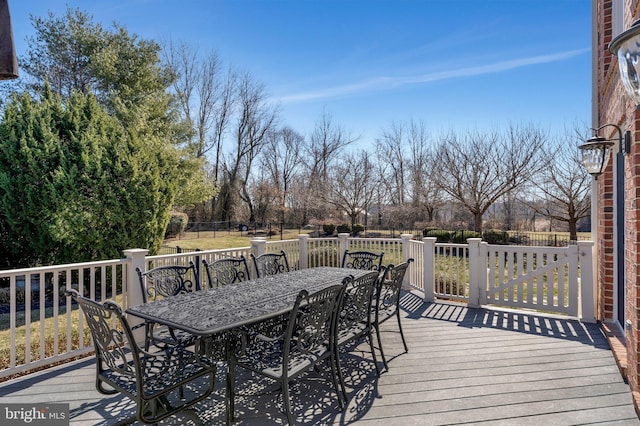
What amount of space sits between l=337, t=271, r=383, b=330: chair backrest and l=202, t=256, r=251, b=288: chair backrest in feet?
4.87

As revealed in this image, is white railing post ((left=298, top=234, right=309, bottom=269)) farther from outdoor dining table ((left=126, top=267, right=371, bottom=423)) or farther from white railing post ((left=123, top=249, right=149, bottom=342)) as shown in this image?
white railing post ((left=123, top=249, right=149, bottom=342))

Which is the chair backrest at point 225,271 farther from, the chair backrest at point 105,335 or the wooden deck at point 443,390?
the chair backrest at point 105,335

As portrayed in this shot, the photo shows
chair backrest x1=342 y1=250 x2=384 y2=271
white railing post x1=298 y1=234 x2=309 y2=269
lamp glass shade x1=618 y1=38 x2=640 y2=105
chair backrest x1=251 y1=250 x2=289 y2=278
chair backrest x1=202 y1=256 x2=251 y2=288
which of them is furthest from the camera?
white railing post x1=298 y1=234 x2=309 y2=269

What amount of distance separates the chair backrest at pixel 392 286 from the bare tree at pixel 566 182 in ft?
42.5

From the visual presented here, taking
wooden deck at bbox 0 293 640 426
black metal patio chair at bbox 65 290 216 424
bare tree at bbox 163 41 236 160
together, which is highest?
bare tree at bbox 163 41 236 160

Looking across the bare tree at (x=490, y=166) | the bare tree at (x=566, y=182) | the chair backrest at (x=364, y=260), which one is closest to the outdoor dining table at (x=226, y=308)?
the chair backrest at (x=364, y=260)

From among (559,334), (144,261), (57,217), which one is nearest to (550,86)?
(559,334)

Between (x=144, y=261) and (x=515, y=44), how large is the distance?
29.8ft

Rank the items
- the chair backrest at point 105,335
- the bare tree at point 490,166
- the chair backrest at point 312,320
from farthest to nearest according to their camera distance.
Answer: the bare tree at point 490,166 → the chair backrest at point 312,320 → the chair backrest at point 105,335

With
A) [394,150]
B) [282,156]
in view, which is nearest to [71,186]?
[394,150]

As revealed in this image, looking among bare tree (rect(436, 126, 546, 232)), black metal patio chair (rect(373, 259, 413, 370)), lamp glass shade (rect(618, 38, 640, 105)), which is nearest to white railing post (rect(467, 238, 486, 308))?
black metal patio chair (rect(373, 259, 413, 370))

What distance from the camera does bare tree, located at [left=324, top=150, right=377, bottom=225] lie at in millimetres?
19781

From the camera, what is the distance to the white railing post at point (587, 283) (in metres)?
4.30

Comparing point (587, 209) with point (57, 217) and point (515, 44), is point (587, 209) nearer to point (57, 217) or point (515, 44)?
point (515, 44)
